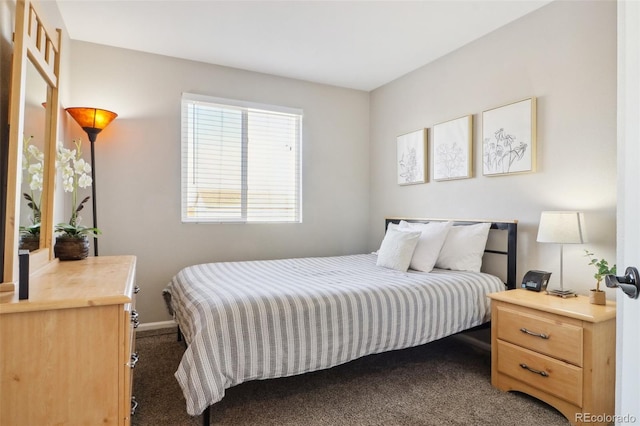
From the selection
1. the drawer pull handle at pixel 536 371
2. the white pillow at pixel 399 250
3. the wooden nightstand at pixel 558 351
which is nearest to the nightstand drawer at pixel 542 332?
the wooden nightstand at pixel 558 351

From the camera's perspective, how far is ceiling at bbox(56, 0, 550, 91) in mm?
2676

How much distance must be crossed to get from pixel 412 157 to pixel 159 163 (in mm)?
2524

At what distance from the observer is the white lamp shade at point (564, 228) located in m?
2.23

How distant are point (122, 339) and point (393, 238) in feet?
7.49

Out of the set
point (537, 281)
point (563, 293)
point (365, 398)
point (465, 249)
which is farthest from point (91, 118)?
point (563, 293)

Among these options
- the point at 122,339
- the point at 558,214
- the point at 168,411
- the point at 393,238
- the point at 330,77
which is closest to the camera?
the point at 122,339

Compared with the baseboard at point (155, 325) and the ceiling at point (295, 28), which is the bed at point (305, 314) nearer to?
the baseboard at point (155, 325)

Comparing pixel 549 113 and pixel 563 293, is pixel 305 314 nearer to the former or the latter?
pixel 563 293

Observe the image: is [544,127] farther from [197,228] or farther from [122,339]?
[197,228]

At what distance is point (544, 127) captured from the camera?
2660 mm

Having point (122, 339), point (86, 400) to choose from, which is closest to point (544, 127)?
point (122, 339)

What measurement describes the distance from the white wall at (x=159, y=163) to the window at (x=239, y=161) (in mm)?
93

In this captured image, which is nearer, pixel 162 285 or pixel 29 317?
pixel 29 317

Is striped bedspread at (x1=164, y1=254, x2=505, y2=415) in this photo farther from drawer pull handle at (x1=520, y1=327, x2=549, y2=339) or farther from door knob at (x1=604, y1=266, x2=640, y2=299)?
door knob at (x1=604, y1=266, x2=640, y2=299)
